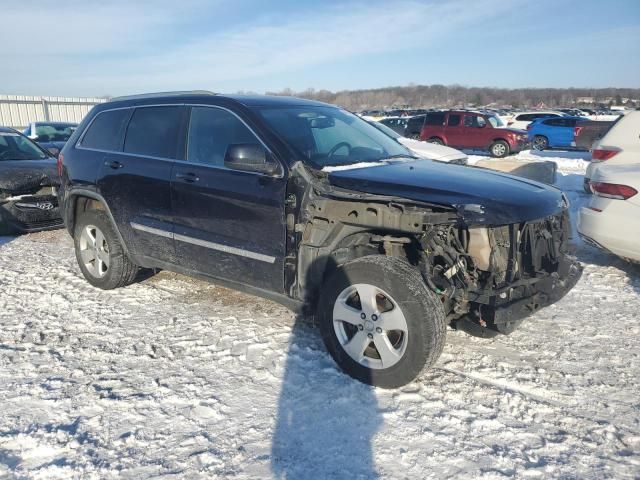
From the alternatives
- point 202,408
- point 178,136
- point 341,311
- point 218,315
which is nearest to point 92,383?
point 202,408

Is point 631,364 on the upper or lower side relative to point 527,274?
lower

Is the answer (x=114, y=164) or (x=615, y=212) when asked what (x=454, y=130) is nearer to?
(x=615, y=212)

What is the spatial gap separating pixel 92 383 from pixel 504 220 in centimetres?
277

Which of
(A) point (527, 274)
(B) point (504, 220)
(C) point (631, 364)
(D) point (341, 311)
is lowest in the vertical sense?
(C) point (631, 364)

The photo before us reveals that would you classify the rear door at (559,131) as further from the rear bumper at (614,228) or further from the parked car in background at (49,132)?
the rear bumper at (614,228)

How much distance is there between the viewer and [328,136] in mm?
4133

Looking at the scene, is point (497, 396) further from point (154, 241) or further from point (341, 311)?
point (154, 241)

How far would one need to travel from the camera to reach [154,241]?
4469 mm

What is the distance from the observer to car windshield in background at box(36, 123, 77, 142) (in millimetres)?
14930

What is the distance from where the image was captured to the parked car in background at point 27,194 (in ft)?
23.1

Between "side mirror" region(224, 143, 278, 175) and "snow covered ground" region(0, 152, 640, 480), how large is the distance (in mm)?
1310

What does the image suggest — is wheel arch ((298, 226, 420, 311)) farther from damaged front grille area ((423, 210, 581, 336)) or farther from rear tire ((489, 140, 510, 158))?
rear tire ((489, 140, 510, 158))

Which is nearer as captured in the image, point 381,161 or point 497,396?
point 497,396

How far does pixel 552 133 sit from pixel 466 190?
20.9 metres
